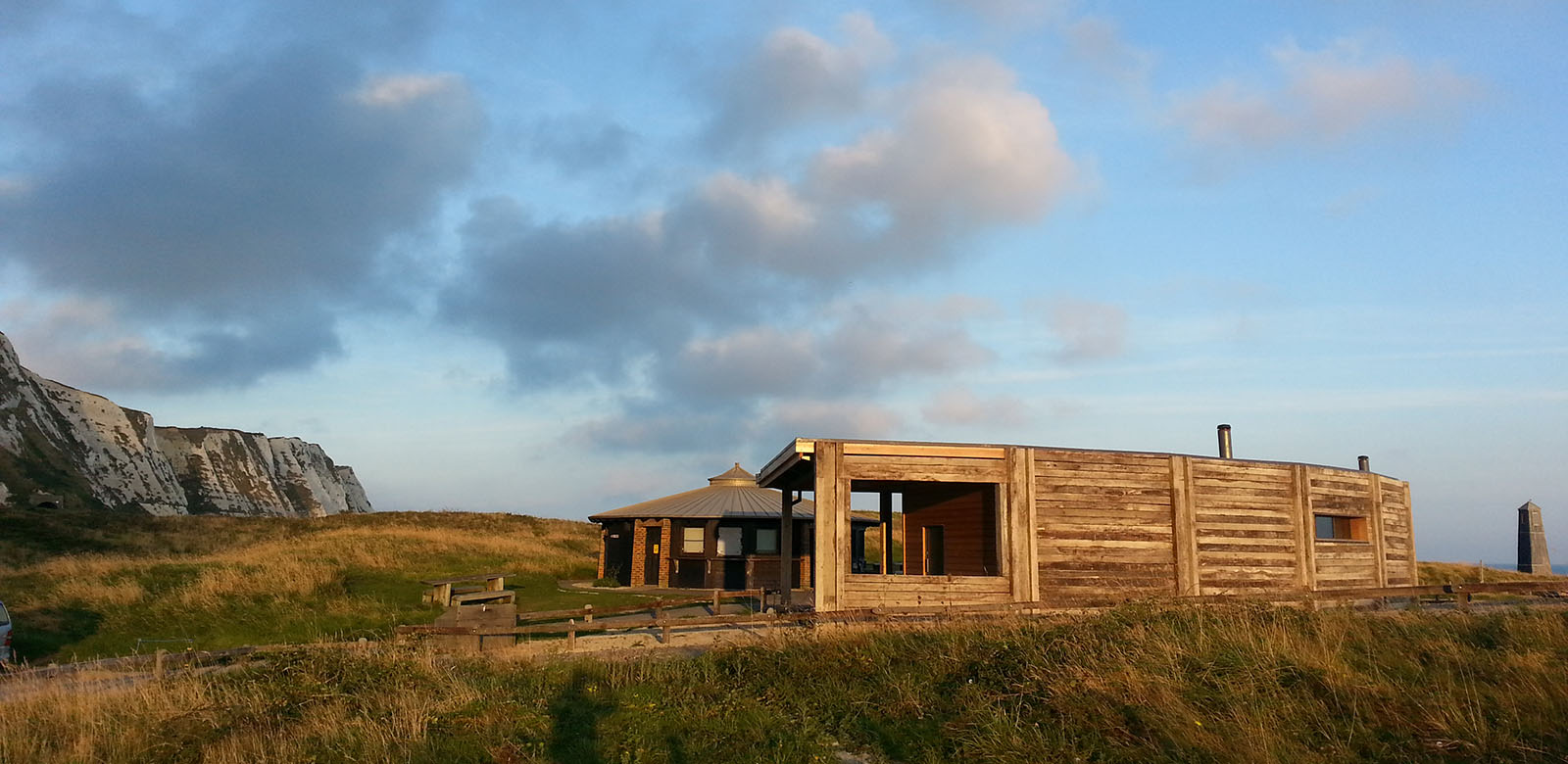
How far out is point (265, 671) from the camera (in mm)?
11602

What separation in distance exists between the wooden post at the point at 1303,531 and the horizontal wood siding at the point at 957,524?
20.9 feet

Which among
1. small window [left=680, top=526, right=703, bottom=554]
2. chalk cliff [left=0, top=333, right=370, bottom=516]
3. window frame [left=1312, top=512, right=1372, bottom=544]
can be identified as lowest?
small window [left=680, top=526, right=703, bottom=554]

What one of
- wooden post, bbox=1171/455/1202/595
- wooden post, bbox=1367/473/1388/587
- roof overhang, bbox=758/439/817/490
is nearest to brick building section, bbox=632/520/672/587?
roof overhang, bbox=758/439/817/490

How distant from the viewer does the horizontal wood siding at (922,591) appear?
1655 cm

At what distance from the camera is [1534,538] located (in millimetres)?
28688

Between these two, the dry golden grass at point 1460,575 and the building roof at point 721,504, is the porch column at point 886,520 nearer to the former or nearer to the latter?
the building roof at point 721,504

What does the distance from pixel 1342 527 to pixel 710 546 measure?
17850 mm

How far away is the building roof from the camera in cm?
3022

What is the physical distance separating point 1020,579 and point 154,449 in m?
80.7

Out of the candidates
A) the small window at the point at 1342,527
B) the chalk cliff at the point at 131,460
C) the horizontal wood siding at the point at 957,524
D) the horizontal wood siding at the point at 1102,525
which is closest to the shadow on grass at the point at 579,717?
the horizontal wood siding at the point at 957,524

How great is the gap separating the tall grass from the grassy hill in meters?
7.39

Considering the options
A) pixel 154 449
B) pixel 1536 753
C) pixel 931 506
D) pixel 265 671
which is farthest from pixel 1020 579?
pixel 154 449

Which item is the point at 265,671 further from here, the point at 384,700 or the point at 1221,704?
the point at 1221,704

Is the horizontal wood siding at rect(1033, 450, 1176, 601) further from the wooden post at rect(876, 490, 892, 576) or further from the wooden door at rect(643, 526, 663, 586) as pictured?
the wooden door at rect(643, 526, 663, 586)
